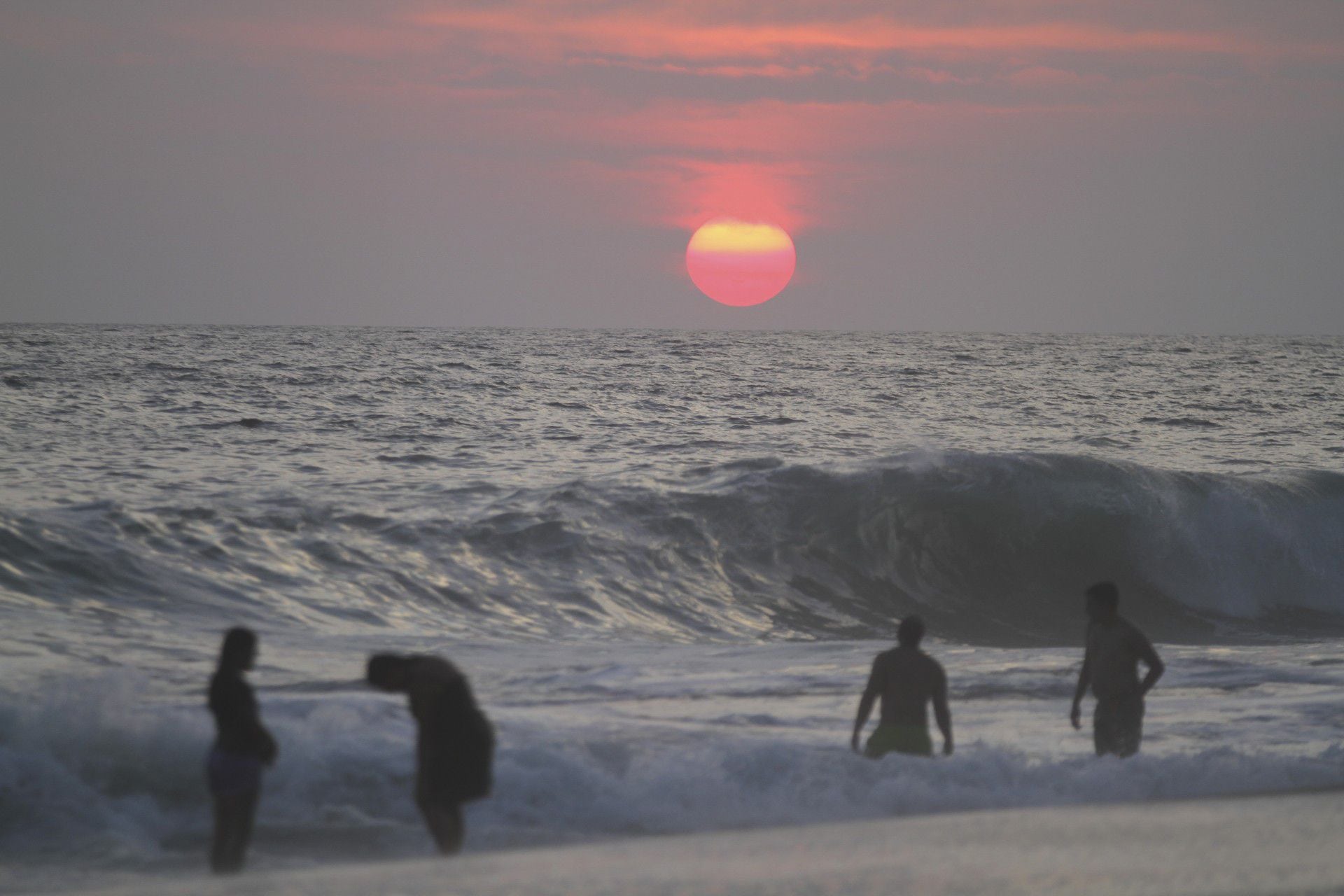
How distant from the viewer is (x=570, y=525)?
18609 mm

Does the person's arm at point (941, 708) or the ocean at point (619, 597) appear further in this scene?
the person's arm at point (941, 708)

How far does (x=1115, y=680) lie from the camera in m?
8.74

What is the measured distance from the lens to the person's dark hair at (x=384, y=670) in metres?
6.13

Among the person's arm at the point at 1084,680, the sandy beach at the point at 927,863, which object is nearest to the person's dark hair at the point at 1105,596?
the person's arm at the point at 1084,680

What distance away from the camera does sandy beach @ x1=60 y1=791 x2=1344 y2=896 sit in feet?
19.4

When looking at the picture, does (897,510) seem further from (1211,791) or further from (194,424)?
(194,424)

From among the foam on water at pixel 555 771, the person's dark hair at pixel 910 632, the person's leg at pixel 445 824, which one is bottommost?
the foam on water at pixel 555 771

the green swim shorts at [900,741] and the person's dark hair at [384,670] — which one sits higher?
the person's dark hair at [384,670]

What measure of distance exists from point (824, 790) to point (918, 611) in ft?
36.2

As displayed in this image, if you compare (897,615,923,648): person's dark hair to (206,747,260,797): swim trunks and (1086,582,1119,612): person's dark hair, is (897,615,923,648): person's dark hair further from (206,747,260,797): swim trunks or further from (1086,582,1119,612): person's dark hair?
(206,747,260,797): swim trunks

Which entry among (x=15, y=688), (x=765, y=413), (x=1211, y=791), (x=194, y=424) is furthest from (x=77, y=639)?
(x=765, y=413)

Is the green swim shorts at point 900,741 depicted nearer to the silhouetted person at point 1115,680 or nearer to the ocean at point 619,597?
the ocean at point 619,597

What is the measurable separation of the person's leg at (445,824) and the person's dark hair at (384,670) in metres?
0.69

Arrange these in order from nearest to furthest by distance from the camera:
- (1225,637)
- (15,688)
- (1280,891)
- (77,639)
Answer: (1280,891)
(15,688)
(77,639)
(1225,637)
